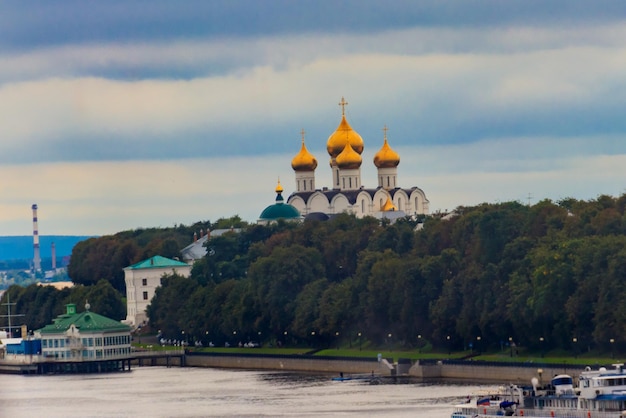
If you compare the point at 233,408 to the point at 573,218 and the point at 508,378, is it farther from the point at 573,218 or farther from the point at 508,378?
the point at 573,218

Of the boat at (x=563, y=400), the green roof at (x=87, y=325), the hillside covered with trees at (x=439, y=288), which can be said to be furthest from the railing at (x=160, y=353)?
the boat at (x=563, y=400)

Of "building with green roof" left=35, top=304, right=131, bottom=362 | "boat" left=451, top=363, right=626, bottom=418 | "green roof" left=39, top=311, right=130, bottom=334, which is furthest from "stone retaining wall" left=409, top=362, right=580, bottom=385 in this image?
"green roof" left=39, top=311, right=130, bottom=334

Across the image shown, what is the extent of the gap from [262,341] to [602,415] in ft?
266

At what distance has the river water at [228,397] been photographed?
114 meters

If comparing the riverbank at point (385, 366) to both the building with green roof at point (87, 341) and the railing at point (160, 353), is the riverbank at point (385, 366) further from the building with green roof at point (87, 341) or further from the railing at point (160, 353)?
the building with green roof at point (87, 341)

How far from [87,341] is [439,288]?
119ft

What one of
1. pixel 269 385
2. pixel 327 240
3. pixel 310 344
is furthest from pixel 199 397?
pixel 327 240

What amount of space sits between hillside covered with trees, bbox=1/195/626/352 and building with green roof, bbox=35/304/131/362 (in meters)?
7.06

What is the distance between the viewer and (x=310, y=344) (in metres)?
162

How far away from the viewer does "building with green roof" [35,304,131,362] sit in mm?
174125

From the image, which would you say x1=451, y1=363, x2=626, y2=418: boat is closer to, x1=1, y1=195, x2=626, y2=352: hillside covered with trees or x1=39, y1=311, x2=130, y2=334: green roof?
x1=1, y1=195, x2=626, y2=352: hillside covered with trees

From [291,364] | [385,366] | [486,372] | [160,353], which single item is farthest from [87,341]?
[486,372]

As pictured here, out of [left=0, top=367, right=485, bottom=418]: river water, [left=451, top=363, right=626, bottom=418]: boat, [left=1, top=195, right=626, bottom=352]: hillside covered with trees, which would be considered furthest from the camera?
[left=1, top=195, right=626, bottom=352]: hillside covered with trees

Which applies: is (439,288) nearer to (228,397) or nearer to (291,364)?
(291,364)
